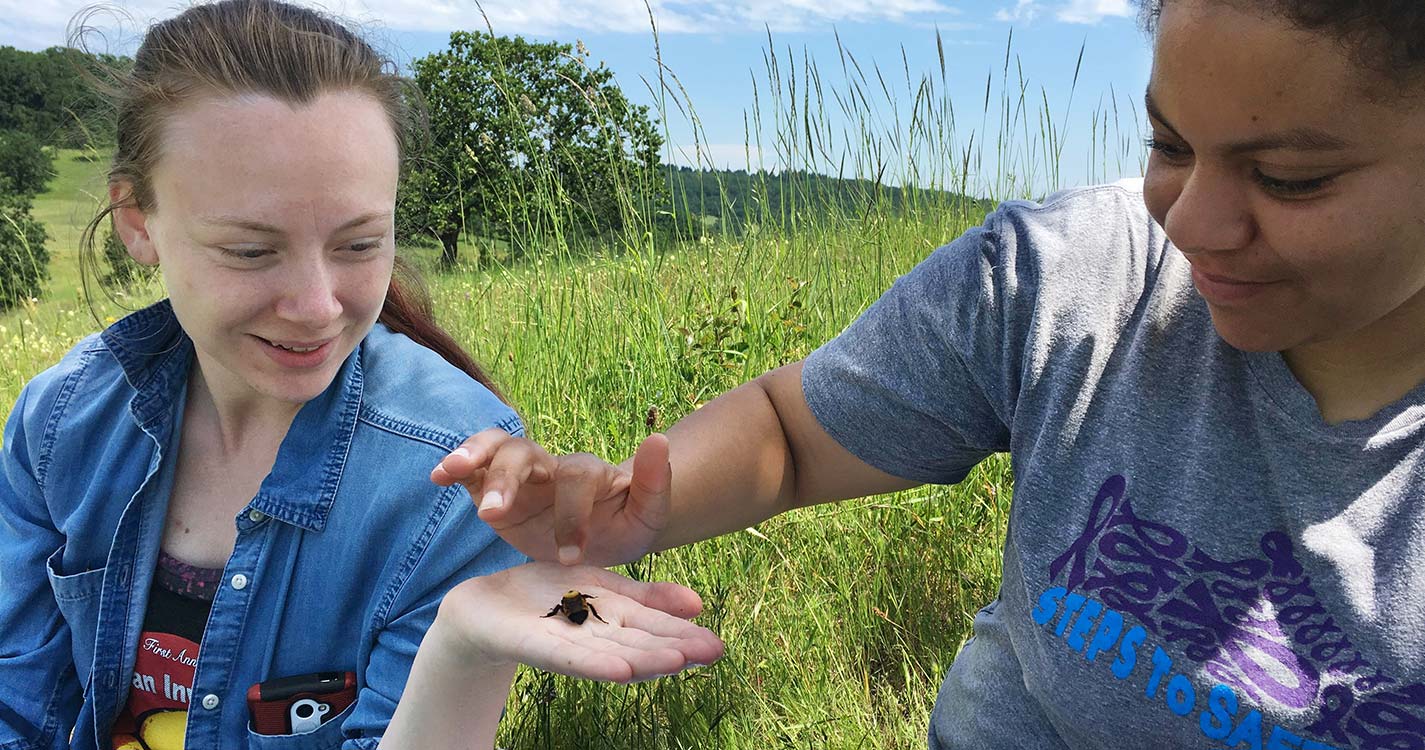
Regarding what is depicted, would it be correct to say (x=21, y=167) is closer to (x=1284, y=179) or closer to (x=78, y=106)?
(x=78, y=106)

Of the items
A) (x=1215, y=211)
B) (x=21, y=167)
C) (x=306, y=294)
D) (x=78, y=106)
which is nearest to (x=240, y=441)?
(x=306, y=294)

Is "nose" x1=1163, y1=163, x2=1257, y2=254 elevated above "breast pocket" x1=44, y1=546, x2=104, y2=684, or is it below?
above

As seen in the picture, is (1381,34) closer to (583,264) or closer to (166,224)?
(166,224)

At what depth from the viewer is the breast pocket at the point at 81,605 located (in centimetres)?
185

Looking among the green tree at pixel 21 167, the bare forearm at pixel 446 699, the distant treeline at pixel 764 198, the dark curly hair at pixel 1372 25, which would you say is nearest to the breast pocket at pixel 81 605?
the bare forearm at pixel 446 699

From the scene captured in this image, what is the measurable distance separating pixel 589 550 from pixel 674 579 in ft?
3.35

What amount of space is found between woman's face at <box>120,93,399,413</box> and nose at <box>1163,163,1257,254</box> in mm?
1189

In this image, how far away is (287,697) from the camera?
1748 millimetres

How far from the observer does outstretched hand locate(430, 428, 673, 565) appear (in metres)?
1.30

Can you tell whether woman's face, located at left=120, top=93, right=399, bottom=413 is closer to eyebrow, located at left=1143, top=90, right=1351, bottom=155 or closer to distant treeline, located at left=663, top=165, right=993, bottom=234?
eyebrow, located at left=1143, top=90, right=1351, bottom=155

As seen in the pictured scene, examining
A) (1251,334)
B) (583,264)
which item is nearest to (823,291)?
(583,264)

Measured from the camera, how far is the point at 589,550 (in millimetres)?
1437

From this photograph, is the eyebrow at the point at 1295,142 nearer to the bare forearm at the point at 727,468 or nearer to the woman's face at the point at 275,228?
the bare forearm at the point at 727,468

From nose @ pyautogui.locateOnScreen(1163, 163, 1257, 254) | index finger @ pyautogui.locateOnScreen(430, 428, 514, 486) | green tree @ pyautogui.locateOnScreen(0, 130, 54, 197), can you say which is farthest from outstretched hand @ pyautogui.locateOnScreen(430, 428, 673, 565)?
green tree @ pyautogui.locateOnScreen(0, 130, 54, 197)
